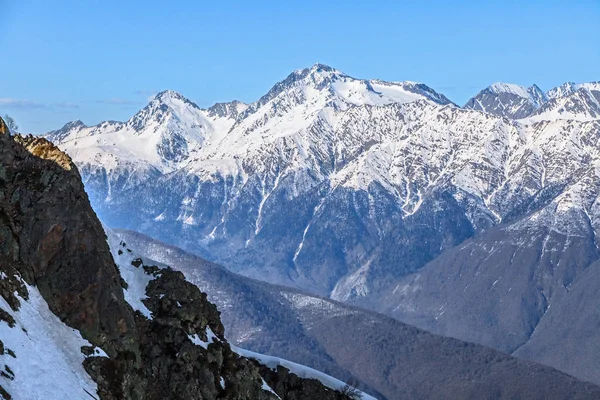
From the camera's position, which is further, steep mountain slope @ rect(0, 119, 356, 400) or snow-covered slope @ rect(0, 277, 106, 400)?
steep mountain slope @ rect(0, 119, 356, 400)

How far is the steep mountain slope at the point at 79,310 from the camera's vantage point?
9544 cm

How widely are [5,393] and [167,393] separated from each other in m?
32.1

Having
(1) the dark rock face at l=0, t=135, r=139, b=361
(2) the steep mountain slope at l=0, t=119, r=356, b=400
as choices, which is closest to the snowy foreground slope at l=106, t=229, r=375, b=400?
(2) the steep mountain slope at l=0, t=119, r=356, b=400

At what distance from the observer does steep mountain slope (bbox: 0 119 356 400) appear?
313ft

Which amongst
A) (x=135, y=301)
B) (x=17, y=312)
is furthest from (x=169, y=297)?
(x=17, y=312)

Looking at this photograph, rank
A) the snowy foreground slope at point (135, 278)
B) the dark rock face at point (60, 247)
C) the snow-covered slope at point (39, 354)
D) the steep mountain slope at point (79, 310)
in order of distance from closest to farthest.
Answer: the snow-covered slope at point (39, 354) → the steep mountain slope at point (79, 310) → the dark rock face at point (60, 247) → the snowy foreground slope at point (135, 278)

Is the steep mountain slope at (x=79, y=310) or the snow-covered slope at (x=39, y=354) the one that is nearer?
the snow-covered slope at (x=39, y=354)

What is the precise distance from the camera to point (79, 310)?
105 metres

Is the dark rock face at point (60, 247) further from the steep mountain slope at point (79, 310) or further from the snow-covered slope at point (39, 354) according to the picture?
the snow-covered slope at point (39, 354)

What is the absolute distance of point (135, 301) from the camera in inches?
4742

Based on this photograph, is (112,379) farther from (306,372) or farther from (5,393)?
(306,372)

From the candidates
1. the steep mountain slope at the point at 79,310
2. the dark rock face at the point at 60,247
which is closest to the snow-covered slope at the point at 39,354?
the steep mountain slope at the point at 79,310

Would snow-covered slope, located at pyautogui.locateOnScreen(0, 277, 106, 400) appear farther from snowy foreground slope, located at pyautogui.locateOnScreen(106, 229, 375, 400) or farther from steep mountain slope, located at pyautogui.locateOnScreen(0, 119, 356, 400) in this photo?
snowy foreground slope, located at pyautogui.locateOnScreen(106, 229, 375, 400)

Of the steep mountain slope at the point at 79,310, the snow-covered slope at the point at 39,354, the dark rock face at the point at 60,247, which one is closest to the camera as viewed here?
the snow-covered slope at the point at 39,354
